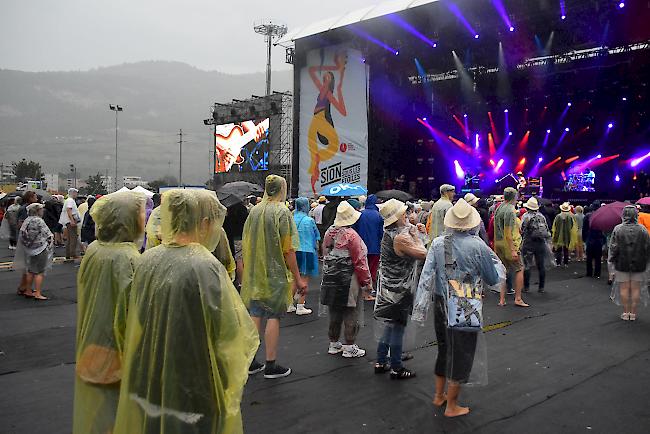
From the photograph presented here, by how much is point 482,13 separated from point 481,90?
182 inches

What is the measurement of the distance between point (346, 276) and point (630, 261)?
4.21 meters

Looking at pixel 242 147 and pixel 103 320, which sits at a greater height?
pixel 242 147

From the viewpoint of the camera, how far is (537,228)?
8.54 meters

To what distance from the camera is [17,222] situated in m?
11.6

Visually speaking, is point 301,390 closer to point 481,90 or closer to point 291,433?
point 291,433

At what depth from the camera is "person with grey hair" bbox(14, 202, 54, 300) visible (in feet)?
26.4

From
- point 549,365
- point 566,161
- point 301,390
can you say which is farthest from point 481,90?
point 301,390

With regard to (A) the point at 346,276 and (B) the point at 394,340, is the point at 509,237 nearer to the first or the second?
(A) the point at 346,276

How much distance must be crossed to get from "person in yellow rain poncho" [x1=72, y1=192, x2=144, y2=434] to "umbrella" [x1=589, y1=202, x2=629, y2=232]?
8489mm

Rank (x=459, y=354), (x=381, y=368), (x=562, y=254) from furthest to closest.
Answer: (x=562, y=254)
(x=381, y=368)
(x=459, y=354)

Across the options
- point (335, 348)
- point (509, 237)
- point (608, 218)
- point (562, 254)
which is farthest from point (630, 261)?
point (562, 254)

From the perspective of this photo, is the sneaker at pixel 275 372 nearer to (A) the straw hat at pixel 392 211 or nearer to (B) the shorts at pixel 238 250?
(A) the straw hat at pixel 392 211

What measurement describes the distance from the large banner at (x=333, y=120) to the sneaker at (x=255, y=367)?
15903 mm

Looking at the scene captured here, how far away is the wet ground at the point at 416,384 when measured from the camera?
3.83 metres
